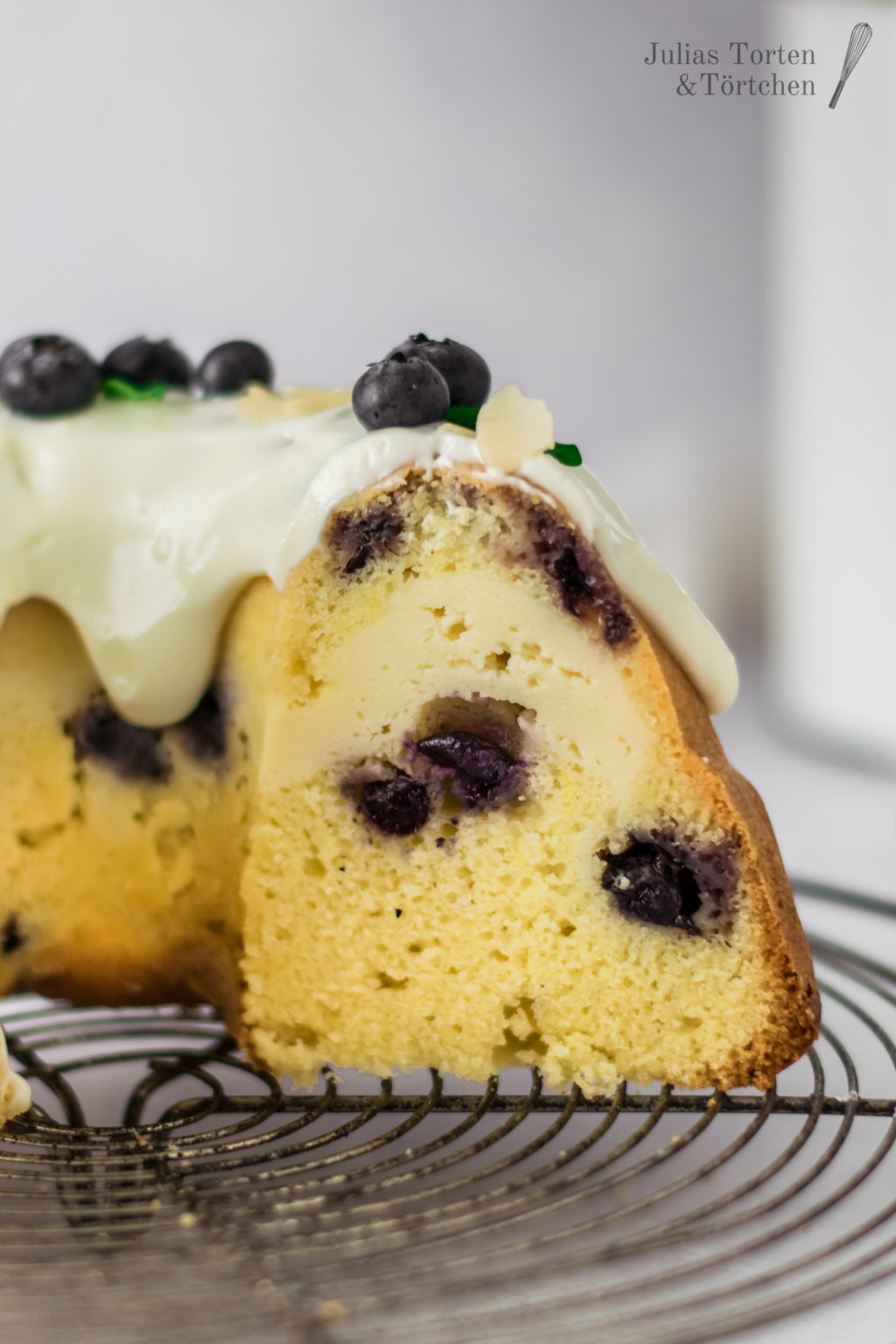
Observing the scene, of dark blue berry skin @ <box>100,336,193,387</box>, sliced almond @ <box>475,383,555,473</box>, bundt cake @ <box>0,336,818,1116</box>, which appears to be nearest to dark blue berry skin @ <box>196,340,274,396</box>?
dark blue berry skin @ <box>100,336,193,387</box>

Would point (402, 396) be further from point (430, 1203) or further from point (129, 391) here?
point (430, 1203)

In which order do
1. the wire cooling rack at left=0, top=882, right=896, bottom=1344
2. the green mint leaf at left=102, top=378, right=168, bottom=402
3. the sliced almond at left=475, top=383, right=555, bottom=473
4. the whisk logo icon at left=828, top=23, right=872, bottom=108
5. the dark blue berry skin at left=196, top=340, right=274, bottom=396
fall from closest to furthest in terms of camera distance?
1. the wire cooling rack at left=0, top=882, right=896, bottom=1344
2. the sliced almond at left=475, top=383, right=555, bottom=473
3. the green mint leaf at left=102, top=378, right=168, bottom=402
4. the dark blue berry skin at left=196, top=340, right=274, bottom=396
5. the whisk logo icon at left=828, top=23, right=872, bottom=108

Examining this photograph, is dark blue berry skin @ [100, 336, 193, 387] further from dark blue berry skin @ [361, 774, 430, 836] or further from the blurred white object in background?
the blurred white object in background

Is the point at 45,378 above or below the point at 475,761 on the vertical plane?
above

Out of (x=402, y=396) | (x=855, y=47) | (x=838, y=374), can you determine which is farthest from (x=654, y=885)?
(x=855, y=47)

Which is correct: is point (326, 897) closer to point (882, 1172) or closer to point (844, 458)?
point (882, 1172)

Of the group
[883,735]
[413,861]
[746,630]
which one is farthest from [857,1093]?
[746,630]
